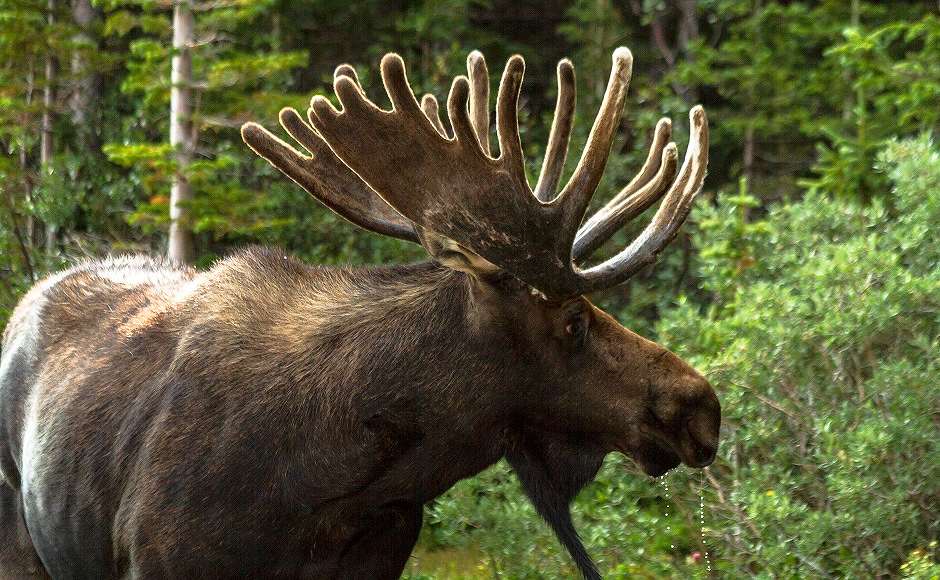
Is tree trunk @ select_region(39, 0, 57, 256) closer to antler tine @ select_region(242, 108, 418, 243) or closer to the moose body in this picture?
the moose body

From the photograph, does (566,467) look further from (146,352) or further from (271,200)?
(271,200)

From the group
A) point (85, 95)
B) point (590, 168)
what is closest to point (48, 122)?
point (85, 95)

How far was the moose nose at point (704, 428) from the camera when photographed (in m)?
4.15

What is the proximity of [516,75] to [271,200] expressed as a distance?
5.62m

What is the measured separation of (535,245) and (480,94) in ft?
2.93

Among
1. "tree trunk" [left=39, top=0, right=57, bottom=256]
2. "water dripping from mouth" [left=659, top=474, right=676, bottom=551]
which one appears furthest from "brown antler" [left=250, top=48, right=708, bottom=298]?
"tree trunk" [left=39, top=0, right=57, bottom=256]

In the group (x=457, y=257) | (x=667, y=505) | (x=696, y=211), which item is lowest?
(x=667, y=505)

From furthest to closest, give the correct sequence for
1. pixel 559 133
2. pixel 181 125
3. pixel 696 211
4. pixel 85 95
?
pixel 85 95
pixel 181 125
pixel 696 211
pixel 559 133

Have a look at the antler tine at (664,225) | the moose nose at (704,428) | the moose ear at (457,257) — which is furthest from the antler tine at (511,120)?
the moose nose at (704,428)

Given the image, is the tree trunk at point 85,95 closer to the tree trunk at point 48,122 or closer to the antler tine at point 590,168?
the tree trunk at point 48,122

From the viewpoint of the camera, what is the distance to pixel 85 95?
38.4 feet

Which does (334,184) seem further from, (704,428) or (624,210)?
(704,428)

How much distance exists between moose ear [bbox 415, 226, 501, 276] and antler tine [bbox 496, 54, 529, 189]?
0.88ft

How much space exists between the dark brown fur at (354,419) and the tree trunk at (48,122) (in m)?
6.18
